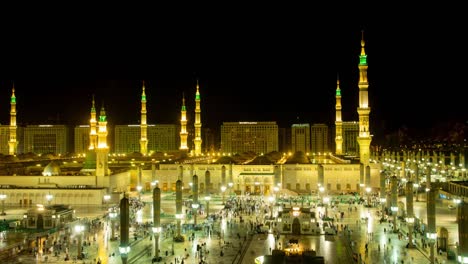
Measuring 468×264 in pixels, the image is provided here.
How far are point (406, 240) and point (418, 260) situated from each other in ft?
12.8

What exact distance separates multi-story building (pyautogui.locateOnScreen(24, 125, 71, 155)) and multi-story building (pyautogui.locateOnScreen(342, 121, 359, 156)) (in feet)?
165

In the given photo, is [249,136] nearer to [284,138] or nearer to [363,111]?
[284,138]

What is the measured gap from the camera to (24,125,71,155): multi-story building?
97062mm

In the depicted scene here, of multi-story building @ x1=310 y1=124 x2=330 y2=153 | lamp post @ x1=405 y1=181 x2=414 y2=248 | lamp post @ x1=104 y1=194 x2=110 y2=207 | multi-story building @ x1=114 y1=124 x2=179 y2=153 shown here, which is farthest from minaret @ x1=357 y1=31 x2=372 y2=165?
multi-story building @ x1=114 y1=124 x2=179 y2=153

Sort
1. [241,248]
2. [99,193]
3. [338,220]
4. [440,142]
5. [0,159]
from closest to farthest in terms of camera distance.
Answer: [241,248] < [338,220] < [99,193] < [0,159] < [440,142]

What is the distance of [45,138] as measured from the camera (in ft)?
319

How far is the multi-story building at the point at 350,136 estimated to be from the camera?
95.9m

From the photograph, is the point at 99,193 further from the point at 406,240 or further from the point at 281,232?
the point at 406,240

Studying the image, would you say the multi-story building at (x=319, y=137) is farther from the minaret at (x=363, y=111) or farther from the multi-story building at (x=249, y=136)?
the minaret at (x=363, y=111)

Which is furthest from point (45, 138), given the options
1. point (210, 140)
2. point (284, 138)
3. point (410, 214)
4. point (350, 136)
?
point (410, 214)

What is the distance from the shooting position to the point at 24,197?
3650 centimetres

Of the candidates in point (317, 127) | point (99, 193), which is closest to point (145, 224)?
point (99, 193)

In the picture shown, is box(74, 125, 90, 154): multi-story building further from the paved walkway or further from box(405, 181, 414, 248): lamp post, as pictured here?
box(405, 181, 414, 248): lamp post

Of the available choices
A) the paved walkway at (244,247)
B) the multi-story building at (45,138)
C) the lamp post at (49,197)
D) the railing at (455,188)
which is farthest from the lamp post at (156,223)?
the multi-story building at (45,138)
